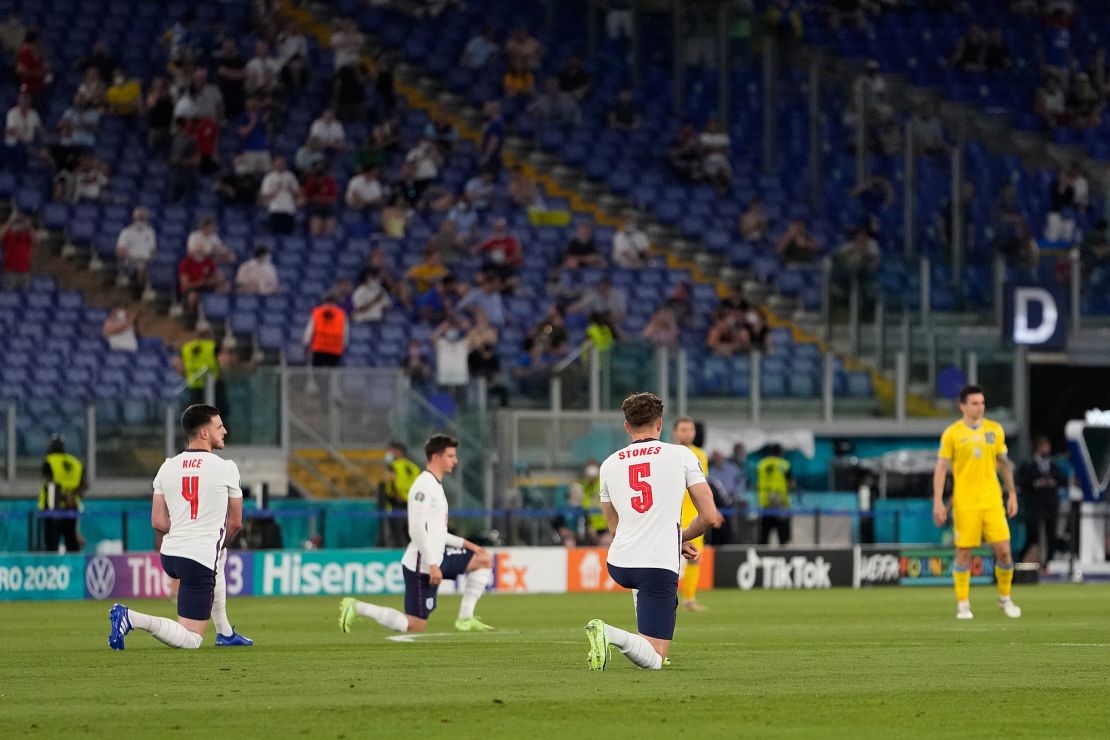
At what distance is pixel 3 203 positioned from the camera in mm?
33500

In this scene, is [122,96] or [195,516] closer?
[195,516]

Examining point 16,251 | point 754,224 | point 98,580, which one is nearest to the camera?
point 98,580

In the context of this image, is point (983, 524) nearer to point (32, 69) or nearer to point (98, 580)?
point (98, 580)

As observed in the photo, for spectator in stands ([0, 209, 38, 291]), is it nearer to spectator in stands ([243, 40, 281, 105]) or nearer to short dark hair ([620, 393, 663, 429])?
spectator in stands ([243, 40, 281, 105])

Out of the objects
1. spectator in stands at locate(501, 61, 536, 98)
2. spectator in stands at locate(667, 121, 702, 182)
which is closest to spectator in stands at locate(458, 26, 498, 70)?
spectator in stands at locate(501, 61, 536, 98)

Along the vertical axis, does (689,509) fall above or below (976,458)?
below

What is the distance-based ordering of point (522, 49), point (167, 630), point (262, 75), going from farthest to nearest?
point (522, 49)
point (262, 75)
point (167, 630)

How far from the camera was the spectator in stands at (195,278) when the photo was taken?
31953 mm

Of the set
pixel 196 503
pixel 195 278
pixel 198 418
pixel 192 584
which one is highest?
pixel 195 278

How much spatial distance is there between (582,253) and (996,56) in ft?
39.3

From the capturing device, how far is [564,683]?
1211 centimetres

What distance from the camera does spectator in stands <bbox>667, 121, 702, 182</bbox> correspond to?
3903 cm

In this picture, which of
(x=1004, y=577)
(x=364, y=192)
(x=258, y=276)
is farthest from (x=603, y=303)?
(x=1004, y=577)

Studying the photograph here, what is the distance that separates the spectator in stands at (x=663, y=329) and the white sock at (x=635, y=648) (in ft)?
69.1
